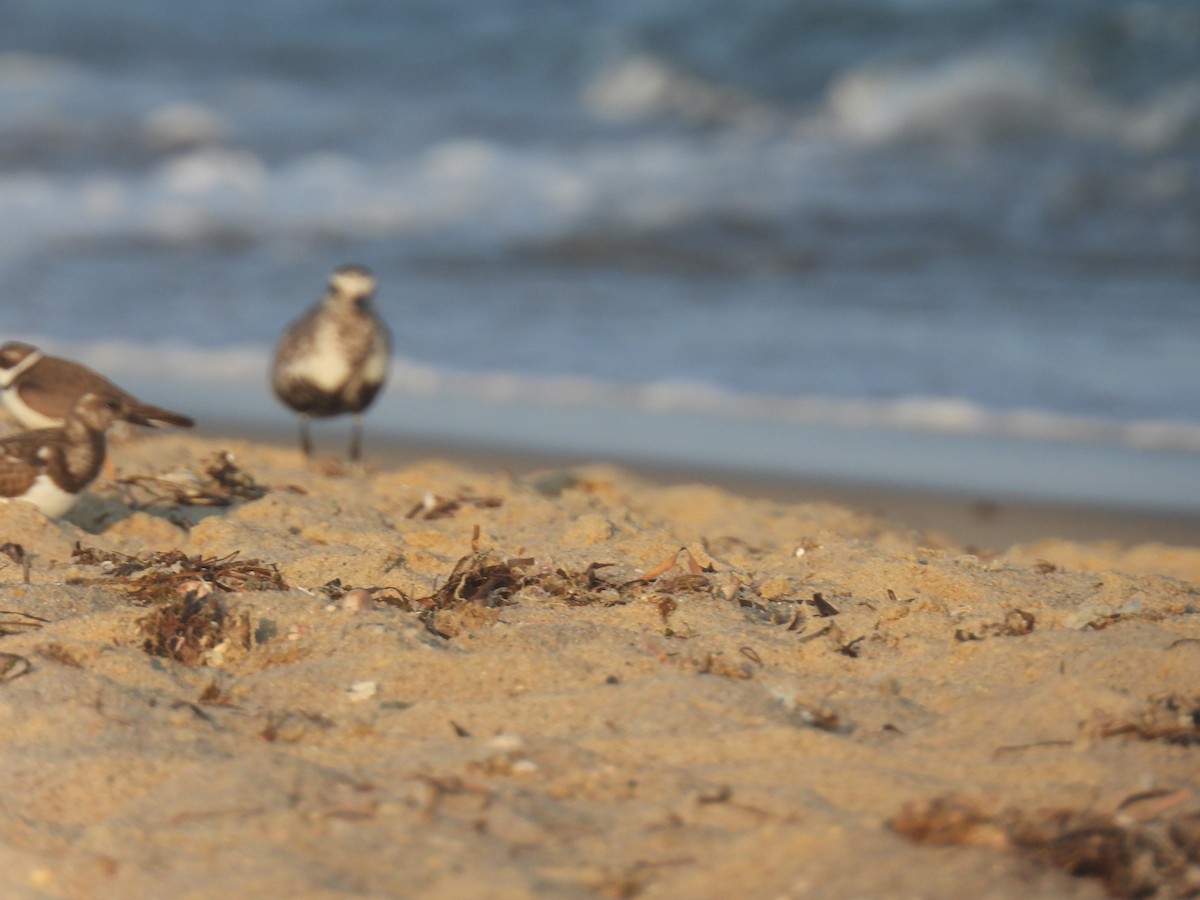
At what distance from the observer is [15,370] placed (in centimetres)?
514

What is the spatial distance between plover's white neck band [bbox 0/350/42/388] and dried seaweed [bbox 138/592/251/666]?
2.19 m

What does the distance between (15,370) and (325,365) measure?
1.85 meters

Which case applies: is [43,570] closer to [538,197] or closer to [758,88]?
[538,197]

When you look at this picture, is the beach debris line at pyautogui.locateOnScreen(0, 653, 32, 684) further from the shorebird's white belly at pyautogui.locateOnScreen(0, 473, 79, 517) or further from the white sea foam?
the white sea foam

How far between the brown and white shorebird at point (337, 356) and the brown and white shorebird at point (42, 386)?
1746 mm

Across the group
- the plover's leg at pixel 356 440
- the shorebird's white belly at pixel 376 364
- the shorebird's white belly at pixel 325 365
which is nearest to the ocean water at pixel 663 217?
the plover's leg at pixel 356 440

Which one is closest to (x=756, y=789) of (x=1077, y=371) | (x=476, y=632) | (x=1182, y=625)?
(x=476, y=632)

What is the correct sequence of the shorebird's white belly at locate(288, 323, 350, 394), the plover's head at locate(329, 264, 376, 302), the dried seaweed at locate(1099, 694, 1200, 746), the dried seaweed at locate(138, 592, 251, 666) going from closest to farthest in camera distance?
1. the dried seaweed at locate(1099, 694, 1200, 746)
2. the dried seaweed at locate(138, 592, 251, 666)
3. the shorebird's white belly at locate(288, 323, 350, 394)
4. the plover's head at locate(329, 264, 376, 302)

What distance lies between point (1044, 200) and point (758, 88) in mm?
5048

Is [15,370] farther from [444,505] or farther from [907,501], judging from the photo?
[907,501]

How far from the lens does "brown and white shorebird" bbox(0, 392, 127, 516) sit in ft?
13.4

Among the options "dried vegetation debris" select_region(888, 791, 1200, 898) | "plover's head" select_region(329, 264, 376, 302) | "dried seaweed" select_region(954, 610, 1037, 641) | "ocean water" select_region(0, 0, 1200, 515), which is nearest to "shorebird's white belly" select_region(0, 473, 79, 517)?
"dried seaweed" select_region(954, 610, 1037, 641)

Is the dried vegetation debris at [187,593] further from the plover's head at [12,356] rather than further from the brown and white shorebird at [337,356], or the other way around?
the brown and white shorebird at [337,356]

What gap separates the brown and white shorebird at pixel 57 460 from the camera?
4.09 metres
